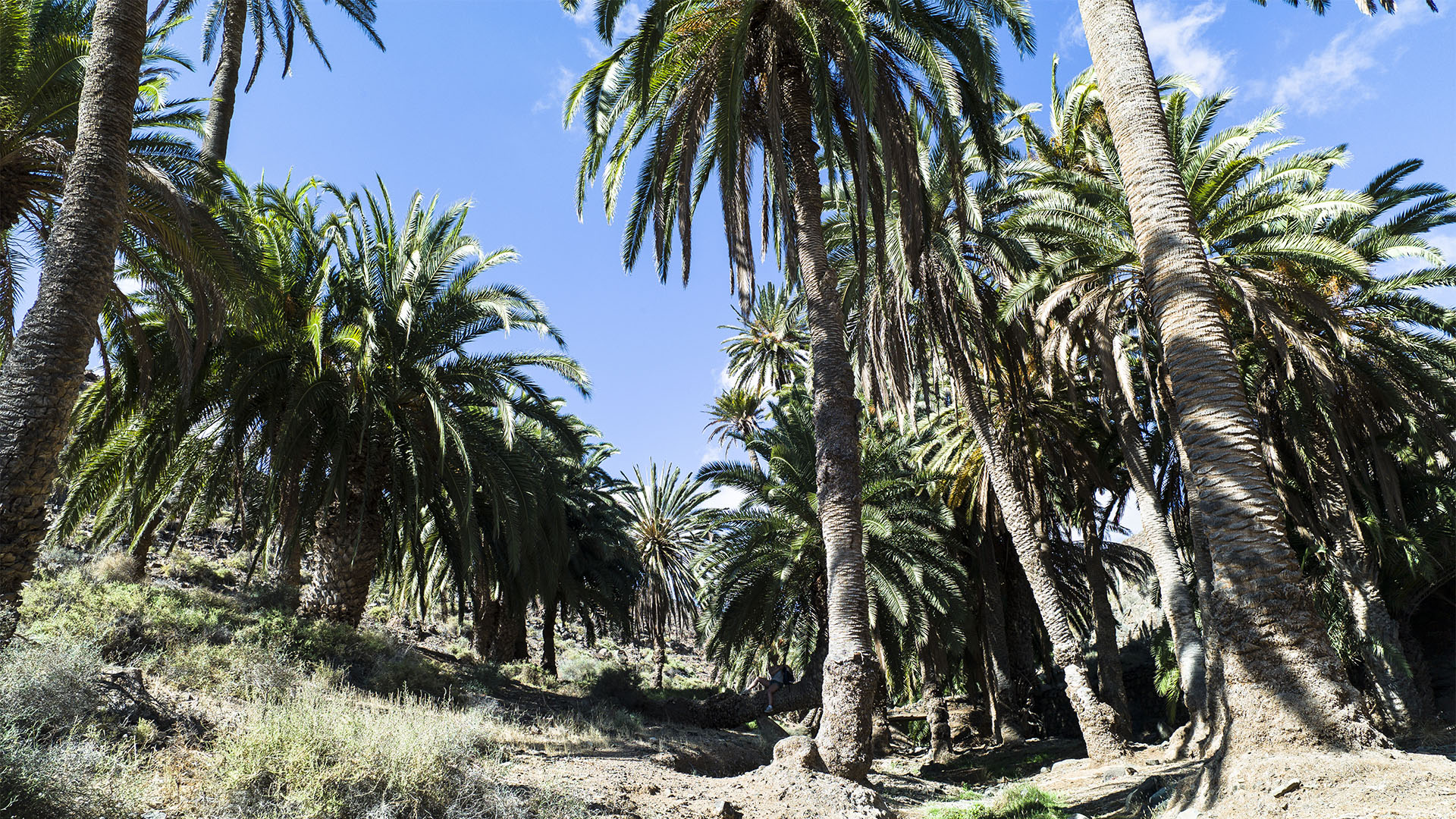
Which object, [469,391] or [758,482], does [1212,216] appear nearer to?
[758,482]

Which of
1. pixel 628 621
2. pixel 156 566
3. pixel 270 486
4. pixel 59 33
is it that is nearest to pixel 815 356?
pixel 270 486

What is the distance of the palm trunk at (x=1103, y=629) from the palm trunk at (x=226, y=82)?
18.4 m

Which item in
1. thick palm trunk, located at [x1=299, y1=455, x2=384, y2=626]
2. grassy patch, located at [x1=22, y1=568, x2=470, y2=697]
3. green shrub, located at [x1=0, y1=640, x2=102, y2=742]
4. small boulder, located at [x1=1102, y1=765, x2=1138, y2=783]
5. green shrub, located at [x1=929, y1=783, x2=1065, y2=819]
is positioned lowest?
small boulder, located at [x1=1102, y1=765, x2=1138, y2=783]

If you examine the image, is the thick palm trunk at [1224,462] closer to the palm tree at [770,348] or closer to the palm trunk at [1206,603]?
the palm trunk at [1206,603]

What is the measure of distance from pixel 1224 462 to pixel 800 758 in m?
5.21

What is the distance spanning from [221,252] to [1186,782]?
12.5m

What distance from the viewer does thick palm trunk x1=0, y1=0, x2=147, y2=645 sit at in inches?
267

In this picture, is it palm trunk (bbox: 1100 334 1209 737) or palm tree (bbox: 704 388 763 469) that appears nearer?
palm trunk (bbox: 1100 334 1209 737)

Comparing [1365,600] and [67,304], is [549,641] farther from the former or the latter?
[1365,600]

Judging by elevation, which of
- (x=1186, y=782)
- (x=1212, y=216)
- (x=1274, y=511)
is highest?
(x=1212, y=216)

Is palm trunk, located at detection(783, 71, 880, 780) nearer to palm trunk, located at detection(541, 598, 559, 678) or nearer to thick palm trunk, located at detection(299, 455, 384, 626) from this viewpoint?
thick palm trunk, located at detection(299, 455, 384, 626)

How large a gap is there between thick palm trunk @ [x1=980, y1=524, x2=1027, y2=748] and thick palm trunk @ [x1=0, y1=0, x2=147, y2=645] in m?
19.1

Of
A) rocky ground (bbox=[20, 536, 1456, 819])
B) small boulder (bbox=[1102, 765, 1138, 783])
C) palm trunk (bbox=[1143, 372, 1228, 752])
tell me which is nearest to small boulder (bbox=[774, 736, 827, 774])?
rocky ground (bbox=[20, 536, 1456, 819])

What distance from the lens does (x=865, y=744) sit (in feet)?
28.7
